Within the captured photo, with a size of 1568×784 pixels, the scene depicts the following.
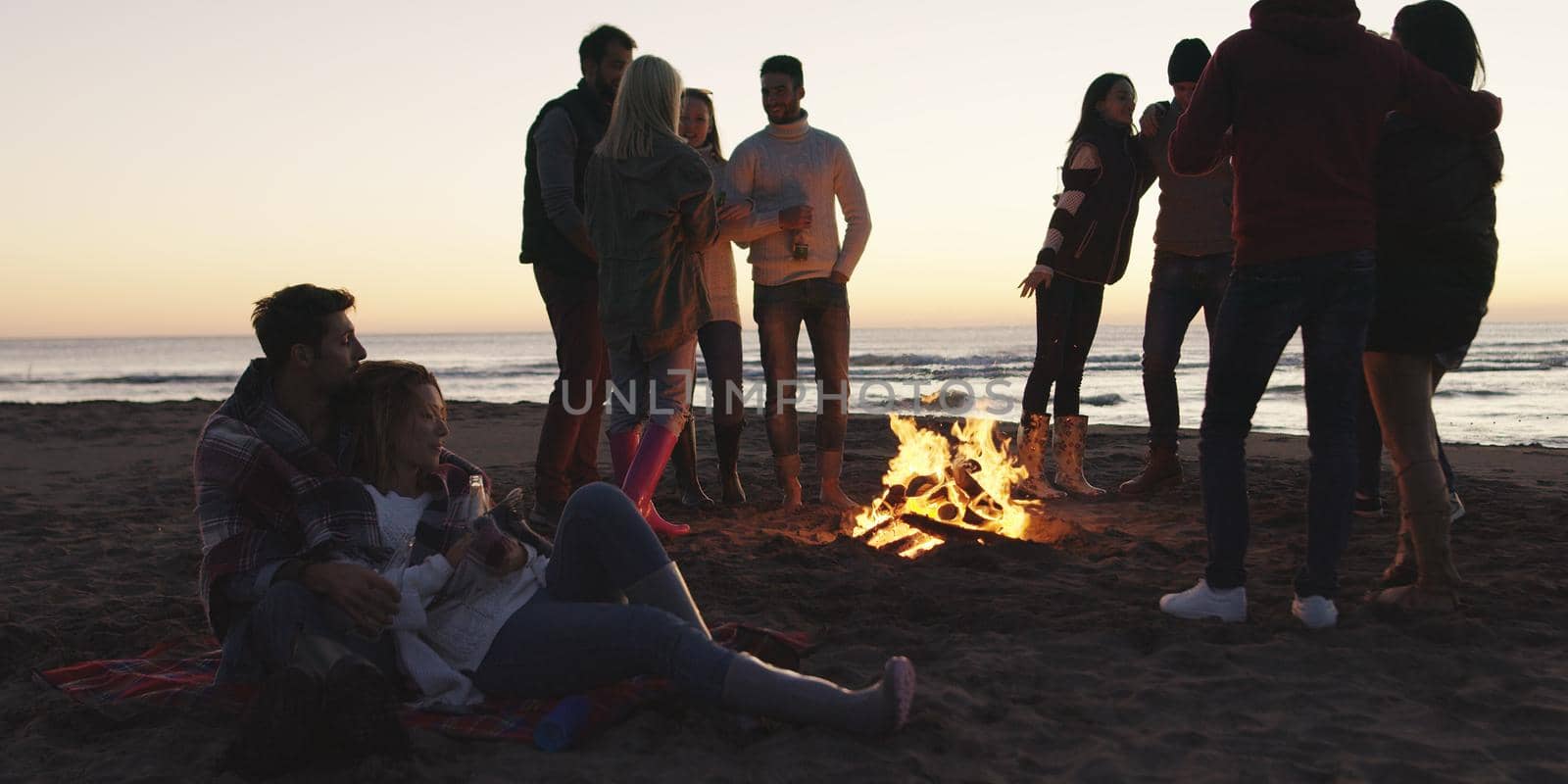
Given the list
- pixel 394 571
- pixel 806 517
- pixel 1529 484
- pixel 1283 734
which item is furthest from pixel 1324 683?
pixel 1529 484

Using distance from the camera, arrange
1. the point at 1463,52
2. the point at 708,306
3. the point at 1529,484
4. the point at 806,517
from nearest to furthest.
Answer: the point at 1463,52 → the point at 708,306 → the point at 806,517 → the point at 1529,484

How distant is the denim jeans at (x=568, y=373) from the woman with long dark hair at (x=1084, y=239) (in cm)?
236

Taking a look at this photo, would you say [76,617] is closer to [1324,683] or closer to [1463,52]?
[1324,683]

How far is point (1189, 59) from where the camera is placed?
586 cm

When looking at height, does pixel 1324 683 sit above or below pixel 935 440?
below

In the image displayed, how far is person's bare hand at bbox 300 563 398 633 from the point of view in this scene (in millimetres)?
2555

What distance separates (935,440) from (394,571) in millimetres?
3874

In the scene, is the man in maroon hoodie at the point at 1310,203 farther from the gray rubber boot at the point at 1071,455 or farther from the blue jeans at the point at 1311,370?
the gray rubber boot at the point at 1071,455

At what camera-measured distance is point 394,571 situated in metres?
2.71

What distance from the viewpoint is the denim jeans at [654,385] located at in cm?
506

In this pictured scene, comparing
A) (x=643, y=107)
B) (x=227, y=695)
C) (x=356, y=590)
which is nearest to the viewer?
(x=356, y=590)

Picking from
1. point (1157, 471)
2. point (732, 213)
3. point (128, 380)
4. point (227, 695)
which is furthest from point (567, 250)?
point (128, 380)

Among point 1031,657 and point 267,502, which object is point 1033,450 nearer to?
point 1031,657

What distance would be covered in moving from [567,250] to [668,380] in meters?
0.90
